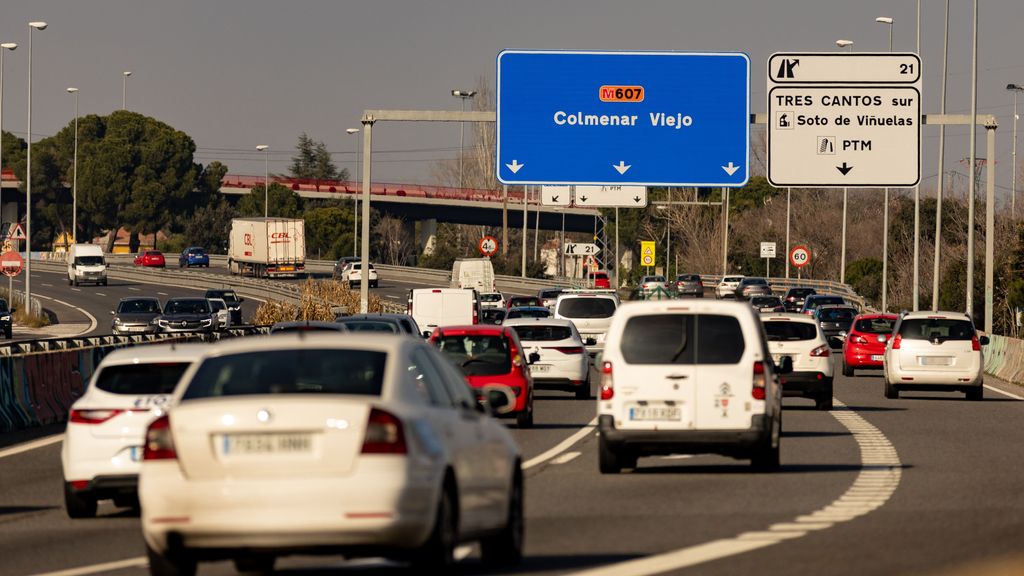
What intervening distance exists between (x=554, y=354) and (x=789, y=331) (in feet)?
13.5

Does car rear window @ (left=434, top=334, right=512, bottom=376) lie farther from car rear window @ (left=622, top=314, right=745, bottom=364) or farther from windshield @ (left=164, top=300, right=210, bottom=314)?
windshield @ (left=164, top=300, right=210, bottom=314)

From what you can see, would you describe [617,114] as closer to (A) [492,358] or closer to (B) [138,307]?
(A) [492,358]

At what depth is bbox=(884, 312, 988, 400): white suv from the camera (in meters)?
32.9

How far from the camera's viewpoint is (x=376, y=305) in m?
63.8

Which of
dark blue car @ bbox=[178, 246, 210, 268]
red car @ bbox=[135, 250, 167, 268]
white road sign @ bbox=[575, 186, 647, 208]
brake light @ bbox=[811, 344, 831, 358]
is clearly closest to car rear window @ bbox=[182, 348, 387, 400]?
brake light @ bbox=[811, 344, 831, 358]

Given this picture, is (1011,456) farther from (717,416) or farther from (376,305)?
(376,305)

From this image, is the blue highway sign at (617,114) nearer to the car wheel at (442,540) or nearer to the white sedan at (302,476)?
the car wheel at (442,540)

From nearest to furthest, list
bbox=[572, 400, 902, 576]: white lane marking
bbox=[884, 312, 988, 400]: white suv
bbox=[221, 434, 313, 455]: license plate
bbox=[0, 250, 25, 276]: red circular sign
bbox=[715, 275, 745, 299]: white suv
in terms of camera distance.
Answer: bbox=[221, 434, 313, 455]: license plate
bbox=[572, 400, 902, 576]: white lane marking
bbox=[884, 312, 988, 400]: white suv
bbox=[0, 250, 25, 276]: red circular sign
bbox=[715, 275, 745, 299]: white suv

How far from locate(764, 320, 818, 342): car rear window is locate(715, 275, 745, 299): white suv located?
65060mm

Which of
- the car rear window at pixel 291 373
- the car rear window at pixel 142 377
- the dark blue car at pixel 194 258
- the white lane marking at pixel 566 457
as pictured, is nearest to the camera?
the car rear window at pixel 291 373

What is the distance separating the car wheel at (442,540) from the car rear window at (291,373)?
72 cm

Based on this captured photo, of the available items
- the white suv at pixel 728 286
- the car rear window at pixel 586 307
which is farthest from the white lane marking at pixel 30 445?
the white suv at pixel 728 286

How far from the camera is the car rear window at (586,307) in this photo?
46.5 metres

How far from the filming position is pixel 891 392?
33750mm
